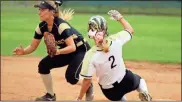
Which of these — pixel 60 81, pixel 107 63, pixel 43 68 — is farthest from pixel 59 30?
pixel 60 81

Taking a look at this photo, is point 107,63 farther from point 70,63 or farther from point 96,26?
point 70,63

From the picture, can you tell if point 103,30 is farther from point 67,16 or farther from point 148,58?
point 148,58

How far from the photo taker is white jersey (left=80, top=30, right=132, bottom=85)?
16.7 ft

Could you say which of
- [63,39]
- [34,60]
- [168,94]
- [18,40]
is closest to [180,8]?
[18,40]

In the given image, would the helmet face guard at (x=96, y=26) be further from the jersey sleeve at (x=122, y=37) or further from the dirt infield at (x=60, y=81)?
the dirt infield at (x=60, y=81)

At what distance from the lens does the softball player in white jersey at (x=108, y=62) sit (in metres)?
5.09

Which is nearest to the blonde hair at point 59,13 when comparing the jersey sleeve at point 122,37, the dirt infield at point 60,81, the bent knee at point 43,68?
the bent knee at point 43,68

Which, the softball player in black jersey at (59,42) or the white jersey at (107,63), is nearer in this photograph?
the white jersey at (107,63)

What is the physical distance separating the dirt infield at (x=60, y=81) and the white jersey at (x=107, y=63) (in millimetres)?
2757

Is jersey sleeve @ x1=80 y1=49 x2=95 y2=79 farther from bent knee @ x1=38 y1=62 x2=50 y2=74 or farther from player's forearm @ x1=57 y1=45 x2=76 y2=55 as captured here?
bent knee @ x1=38 y1=62 x2=50 y2=74

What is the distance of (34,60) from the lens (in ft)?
41.1

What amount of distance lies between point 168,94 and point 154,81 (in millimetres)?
1280

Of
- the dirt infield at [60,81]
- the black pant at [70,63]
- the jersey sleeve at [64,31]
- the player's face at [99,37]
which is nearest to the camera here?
the player's face at [99,37]

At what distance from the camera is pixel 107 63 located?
513 cm
